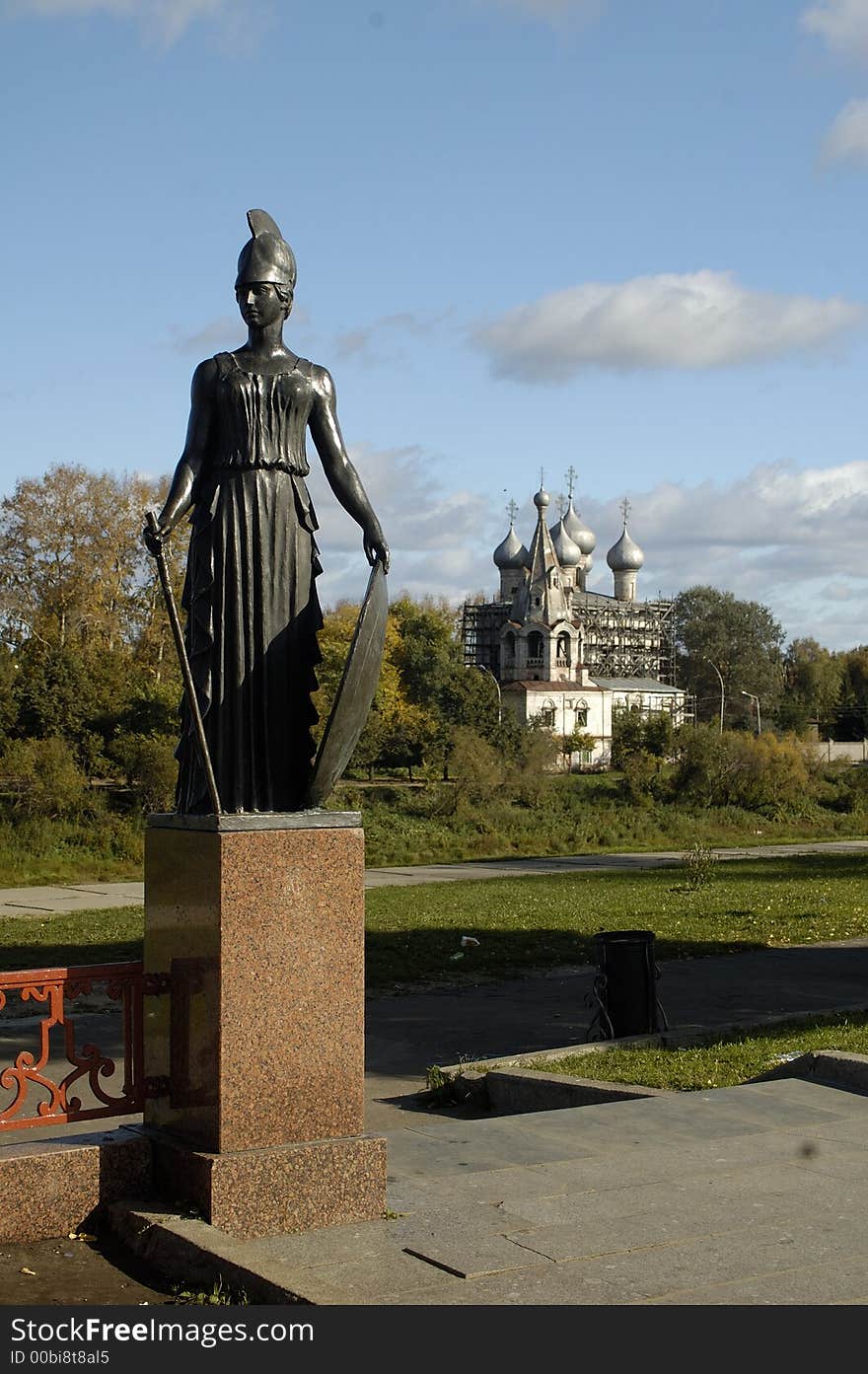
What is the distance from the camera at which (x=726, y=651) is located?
Answer: 357ft

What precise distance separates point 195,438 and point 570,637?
8815cm

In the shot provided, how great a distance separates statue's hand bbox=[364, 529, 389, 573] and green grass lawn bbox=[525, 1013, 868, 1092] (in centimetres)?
390

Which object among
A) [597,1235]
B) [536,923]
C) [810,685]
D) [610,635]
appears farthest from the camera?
[810,685]

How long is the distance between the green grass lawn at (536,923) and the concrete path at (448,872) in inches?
67.4

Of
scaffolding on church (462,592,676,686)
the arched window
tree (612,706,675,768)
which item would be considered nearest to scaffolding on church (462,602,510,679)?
scaffolding on church (462,592,676,686)

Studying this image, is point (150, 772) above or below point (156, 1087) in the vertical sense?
above

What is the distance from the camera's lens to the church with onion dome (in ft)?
293

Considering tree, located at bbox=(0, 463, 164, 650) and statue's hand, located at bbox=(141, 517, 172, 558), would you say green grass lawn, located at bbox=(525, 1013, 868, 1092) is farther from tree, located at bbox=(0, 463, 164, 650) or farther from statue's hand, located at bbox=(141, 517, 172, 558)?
tree, located at bbox=(0, 463, 164, 650)

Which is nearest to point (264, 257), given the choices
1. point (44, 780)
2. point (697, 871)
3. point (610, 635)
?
point (697, 871)

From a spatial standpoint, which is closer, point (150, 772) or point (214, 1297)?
point (214, 1297)

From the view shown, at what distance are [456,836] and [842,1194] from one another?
33237 millimetres

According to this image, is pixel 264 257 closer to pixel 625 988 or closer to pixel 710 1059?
pixel 710 1059

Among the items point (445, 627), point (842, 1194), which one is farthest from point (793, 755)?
point (842, 1194)

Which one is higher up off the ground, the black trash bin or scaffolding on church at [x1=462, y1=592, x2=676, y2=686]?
scaffolding on church at [x1=462, y1=592, x2=676, y2=686]
